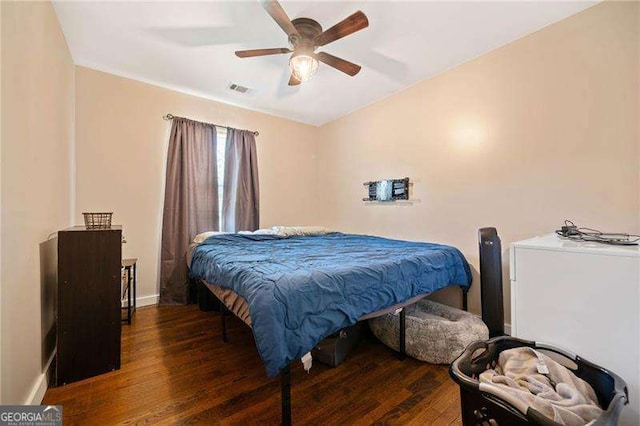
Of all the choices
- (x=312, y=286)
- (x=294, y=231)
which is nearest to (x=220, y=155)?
(x=294, y=231)

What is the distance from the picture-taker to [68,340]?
1651 mm

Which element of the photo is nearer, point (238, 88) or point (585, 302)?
point (585, 302)

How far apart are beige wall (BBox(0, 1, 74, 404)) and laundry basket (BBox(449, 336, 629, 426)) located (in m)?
1.89

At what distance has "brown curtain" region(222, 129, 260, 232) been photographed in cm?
357

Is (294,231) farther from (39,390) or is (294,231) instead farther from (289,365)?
(39,390)

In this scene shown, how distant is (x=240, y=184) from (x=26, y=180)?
7.72 ft

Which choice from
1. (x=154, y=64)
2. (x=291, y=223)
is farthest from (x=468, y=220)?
(x=154, y=64)

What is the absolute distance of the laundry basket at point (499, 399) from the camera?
0.84m

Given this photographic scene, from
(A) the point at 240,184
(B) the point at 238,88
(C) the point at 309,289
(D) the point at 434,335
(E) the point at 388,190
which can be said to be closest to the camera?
(C) the point at 309,289

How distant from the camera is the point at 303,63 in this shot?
6.69 ft

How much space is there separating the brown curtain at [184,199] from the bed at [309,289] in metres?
1.10

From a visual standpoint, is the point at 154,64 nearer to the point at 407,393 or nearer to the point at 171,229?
the point at 171,229

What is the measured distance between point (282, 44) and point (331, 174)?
2.25 meters

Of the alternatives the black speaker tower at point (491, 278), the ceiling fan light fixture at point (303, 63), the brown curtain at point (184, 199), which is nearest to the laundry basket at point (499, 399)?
the black speaker tower at point (491, 278)
